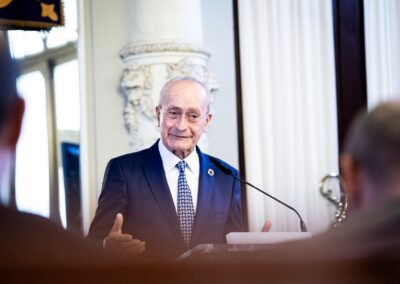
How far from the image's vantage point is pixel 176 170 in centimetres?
390

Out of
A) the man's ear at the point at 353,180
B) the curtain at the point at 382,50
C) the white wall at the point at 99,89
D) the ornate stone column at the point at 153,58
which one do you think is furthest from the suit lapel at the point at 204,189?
the man's ear at the point at 353,180

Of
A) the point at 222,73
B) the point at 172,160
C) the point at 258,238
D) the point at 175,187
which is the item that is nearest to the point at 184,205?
the point at 175,187

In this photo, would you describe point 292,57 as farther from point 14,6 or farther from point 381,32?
point 14,6

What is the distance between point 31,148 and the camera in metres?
4.34

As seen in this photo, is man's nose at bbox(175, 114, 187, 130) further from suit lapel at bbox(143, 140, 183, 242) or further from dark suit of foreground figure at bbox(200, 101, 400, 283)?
Result: dark suit of foreground figure at bbox(200, 101, 400, 283)

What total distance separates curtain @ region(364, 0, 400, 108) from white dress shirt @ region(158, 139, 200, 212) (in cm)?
149

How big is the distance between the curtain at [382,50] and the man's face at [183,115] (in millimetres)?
1567

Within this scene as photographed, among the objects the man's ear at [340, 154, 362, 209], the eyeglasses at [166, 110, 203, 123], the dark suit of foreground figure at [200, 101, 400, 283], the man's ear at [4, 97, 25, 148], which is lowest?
the dark suit of foreground figure at [200, 101, 400, 283]

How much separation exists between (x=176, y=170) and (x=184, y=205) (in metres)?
0.16

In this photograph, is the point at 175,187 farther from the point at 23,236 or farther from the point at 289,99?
the point at 23,236

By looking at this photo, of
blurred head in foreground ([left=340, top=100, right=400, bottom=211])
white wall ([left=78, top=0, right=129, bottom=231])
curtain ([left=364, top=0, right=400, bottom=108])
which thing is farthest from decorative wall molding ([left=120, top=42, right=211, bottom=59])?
blurred head in foreground ([left=340, top=100, right=400, bottom=211])

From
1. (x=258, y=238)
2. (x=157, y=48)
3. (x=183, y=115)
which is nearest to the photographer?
(x=258, y=238)

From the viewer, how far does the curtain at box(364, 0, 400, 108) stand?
4961 mm

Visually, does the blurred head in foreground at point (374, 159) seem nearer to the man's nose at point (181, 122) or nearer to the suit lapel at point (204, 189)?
the man's nose at point (181, 122)
